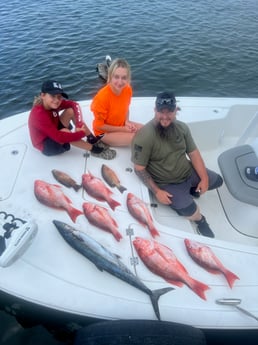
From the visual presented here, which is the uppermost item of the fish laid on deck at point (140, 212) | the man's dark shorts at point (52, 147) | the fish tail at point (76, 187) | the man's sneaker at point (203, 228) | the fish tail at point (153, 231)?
the man's dark shorts at point (52, 147)

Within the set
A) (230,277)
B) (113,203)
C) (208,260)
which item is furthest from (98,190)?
(230,277)

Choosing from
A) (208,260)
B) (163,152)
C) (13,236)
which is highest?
(163,152)

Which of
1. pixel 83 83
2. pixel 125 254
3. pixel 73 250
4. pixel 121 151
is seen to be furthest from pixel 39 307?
pixel 83 83

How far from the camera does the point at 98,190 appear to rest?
123 inches

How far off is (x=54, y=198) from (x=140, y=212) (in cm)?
80

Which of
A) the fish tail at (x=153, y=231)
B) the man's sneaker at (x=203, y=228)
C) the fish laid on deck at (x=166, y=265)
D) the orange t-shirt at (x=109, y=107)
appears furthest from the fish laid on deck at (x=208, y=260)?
the orange t-shirt at (x=109, y=107)

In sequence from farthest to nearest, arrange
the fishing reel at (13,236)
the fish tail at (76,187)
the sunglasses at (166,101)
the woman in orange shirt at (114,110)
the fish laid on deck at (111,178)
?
the woman in orange shirt at (114,110) → the fish laid on deck at (111,178) → the fish tail at (76,187) → the sunglasses at (166,101) → the fishing reel at (13,236)

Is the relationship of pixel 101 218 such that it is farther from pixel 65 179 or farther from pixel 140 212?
pixel 65 179

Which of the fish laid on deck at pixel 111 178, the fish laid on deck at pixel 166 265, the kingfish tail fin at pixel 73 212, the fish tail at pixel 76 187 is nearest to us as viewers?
the fish laid on deck at pixel 166 265

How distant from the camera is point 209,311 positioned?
2.42m

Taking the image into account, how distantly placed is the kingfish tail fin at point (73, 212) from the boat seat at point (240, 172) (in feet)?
5.37

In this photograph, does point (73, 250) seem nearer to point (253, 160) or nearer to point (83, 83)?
point (253, 160)

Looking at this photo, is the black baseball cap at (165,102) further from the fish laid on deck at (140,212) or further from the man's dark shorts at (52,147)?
the man's dark shorts at (52,147)

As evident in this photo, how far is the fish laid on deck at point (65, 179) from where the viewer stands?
3.17 meters
